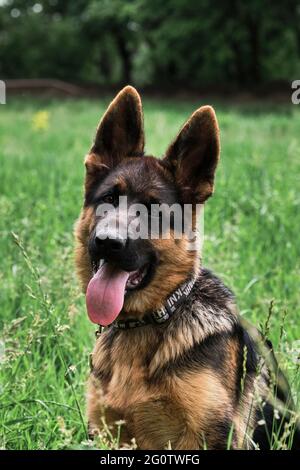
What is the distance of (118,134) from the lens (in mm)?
3525

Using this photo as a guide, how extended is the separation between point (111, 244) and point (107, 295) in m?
0.29

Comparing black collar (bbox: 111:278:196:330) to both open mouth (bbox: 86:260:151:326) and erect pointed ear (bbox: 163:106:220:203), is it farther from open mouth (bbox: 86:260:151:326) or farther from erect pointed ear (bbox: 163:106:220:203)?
erect pointed ear (bbox: 163:106:220:203)

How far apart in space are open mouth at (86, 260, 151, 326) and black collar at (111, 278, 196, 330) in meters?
Answer: 0.18

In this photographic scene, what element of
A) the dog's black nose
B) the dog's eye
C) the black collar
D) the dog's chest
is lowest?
the dog's chest

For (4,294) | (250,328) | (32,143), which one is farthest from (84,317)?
(32,143)

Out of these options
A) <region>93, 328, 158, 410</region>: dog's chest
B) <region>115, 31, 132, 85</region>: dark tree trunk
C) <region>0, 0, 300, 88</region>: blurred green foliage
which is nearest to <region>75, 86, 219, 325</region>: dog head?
<region>93, 328, 158, 410</region>: dog's chest

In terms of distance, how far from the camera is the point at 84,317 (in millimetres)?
4531

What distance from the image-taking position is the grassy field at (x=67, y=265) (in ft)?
11.1

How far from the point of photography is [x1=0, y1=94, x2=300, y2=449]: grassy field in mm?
3371

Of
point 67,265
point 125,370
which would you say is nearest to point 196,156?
point 125,370

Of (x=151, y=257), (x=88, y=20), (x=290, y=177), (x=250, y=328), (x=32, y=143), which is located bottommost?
(x=250, y=328)

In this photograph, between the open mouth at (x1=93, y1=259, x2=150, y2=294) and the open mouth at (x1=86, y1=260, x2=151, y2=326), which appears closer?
the open mouth at (x1=86, y1=260, x2=151, y2=326)

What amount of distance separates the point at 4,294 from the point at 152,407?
2.17 metres

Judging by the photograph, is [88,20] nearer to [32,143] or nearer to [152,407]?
[32,143]
